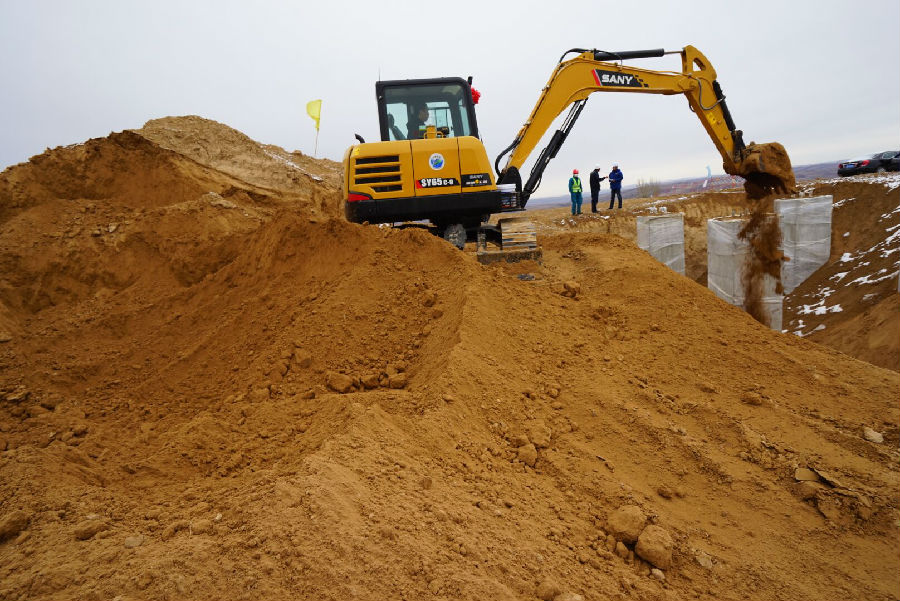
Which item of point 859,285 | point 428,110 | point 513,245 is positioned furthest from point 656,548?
point 859,285

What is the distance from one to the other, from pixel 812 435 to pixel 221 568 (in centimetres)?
402

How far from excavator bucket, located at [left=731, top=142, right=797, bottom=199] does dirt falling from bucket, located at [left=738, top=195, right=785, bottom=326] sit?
116 inches

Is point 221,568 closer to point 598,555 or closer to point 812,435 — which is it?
point 598,555

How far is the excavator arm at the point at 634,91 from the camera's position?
752 cm

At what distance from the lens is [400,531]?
2326 millimetres

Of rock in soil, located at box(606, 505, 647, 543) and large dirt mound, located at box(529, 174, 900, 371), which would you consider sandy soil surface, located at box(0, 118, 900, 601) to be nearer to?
rock in soil, located at box(606, 505, 647, 543)

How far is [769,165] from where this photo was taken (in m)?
8.29

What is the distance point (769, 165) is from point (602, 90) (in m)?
3.12

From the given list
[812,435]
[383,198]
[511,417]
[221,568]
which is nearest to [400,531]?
[221,568]

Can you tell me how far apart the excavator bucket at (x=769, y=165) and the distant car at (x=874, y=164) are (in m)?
14.9

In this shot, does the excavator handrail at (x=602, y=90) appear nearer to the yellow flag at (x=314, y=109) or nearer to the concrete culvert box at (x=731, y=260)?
the concrete culvert box at (x=731, y=260)

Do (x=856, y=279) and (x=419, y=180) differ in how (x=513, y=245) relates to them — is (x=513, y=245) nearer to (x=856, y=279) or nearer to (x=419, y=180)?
(x=419, y=180)

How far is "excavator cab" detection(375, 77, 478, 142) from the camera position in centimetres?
727

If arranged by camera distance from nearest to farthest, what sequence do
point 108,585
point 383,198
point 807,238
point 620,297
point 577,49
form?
point 108,585 → point 620,297 → point 383,198 → point 577,49 → point 807,238
